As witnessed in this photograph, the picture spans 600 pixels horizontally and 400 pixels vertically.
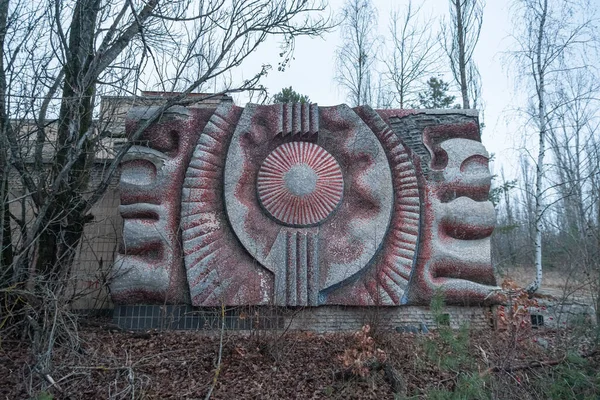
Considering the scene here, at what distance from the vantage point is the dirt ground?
11.5ft

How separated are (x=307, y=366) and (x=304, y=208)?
201 centimetres

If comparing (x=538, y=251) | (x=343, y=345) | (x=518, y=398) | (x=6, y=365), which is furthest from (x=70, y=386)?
(x=538, y=251)

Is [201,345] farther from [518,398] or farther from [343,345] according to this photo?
[518,398]

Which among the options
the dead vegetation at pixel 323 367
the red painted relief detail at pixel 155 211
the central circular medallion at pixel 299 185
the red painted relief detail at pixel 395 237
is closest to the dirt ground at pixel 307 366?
the dead vegetation at pixel 323 367

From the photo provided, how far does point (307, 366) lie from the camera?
15.3ft

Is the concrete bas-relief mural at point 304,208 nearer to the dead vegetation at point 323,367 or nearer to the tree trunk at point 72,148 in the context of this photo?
the tree trunk at point 72,148

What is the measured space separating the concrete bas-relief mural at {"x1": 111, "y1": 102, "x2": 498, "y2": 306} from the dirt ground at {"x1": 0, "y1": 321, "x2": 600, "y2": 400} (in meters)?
0.79

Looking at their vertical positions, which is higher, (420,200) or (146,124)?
(146,124)

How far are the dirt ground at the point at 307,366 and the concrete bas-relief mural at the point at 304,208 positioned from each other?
2.59 ft

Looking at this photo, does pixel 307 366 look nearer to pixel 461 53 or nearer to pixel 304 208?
pixel 304 208

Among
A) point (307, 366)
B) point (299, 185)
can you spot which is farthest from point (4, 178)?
point (307, 366)

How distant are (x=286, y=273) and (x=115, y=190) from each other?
3039 millimetres

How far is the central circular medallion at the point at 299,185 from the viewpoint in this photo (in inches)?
237

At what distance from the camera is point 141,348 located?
16.5 ft
